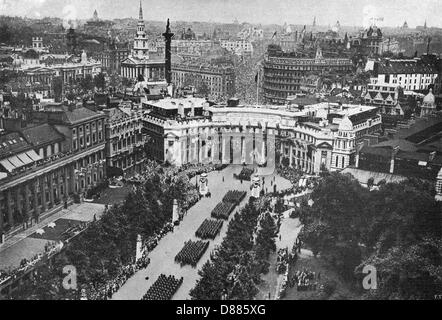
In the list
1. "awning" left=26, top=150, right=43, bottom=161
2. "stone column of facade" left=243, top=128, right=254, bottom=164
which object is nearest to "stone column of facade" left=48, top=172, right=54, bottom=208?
"awning" left=26, top=150, right=43, bottom=161

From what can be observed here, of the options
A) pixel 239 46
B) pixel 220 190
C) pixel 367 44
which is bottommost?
pixel 220 190

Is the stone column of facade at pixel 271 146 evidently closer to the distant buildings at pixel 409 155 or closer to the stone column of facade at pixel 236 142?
the stone column of facade at pixel 236 142

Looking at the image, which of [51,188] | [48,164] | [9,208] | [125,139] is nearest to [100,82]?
[125,139]

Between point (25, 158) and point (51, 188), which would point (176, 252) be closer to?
point (51, 188)

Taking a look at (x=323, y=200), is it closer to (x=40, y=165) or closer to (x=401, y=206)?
(x=401, y=206)

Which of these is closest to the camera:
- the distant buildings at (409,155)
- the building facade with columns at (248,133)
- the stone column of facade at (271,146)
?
the distant buildings at (409,155)

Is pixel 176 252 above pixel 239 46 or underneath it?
underneath

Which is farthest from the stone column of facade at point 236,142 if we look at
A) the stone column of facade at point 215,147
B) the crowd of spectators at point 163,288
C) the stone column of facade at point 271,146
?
the crowd of spectators at point 163,288

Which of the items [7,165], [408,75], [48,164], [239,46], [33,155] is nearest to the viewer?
[7,165]
